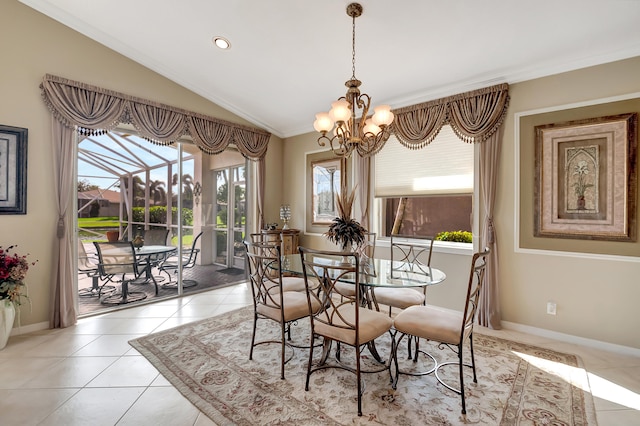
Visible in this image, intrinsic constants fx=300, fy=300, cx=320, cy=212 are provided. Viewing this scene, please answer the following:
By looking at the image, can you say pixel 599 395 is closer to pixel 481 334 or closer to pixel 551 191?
pixel 481 334

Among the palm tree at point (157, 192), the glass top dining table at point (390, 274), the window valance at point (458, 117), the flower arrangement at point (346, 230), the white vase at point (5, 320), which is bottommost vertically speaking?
the white vase at point (5, 320)

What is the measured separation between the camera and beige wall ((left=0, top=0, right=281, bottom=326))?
305 centimetres

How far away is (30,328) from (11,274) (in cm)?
77

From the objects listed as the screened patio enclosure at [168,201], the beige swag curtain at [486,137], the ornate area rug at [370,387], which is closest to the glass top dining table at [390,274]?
the ornate area rug at [370,387]

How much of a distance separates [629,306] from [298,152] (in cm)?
466

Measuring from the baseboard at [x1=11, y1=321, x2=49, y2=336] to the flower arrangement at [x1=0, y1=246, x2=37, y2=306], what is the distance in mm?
351

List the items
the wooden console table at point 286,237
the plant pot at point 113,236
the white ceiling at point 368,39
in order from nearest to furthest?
the white ceiling at point 368,39
the plant pot at point 113,236
the wooden console table at point 286,237

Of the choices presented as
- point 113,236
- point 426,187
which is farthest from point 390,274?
point 113,236

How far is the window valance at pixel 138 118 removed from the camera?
128 inches

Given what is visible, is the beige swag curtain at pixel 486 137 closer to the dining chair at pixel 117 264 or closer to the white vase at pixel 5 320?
the dining chair at pixel 117 264

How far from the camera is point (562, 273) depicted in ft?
9.98

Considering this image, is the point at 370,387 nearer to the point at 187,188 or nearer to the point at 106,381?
the point at 106,381

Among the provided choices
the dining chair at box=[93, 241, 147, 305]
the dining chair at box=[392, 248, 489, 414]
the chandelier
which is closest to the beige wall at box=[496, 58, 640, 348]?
the dining chair at box=[392, 248, 489, 414]

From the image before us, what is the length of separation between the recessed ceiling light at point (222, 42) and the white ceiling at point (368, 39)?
72mm
